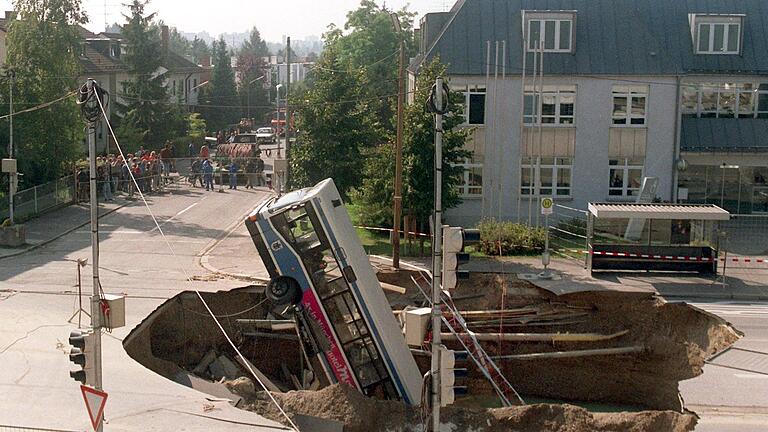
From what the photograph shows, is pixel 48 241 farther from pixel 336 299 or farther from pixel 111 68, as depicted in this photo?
pixel 111 68

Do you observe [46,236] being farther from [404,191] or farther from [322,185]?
[322,185]

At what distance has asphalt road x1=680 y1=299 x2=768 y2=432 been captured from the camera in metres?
17.4

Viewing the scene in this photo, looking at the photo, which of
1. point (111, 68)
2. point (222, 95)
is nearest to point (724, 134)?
point (111, 68)

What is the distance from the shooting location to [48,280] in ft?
91.9

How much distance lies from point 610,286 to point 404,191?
272 inches

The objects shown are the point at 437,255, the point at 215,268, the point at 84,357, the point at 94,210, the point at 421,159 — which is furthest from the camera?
the point at 421,159

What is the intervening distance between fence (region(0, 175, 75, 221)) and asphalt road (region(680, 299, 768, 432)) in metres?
25.2

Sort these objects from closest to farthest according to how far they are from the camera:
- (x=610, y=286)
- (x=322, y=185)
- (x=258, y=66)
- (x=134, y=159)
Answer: (x=322, y=185) → (x=610, y=286) → (x=134, y=159) → (x=258, y=66)

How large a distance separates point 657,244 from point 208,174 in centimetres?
2281

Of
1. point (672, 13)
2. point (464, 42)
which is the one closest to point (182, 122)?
point (464, 42)

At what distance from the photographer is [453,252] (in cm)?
1327

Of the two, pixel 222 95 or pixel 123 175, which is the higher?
pixel 222 95

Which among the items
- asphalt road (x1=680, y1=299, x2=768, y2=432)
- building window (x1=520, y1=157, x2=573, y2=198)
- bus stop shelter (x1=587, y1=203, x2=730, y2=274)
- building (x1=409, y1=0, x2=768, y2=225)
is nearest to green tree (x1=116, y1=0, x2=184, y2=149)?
building (x1=409, y1=0, x2=768, y2=225)

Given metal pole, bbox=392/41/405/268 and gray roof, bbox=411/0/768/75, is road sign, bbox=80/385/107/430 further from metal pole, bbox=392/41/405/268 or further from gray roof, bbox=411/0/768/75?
gray roof, bbox=411/0/768/75
